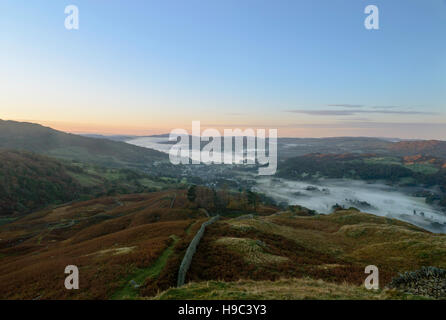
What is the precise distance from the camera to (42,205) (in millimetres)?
136375

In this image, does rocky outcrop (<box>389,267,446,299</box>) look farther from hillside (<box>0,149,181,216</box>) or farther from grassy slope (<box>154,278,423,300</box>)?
hillside (<box>0,149,181,216</box>)

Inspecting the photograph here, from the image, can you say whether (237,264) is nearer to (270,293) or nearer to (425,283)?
(270,293)

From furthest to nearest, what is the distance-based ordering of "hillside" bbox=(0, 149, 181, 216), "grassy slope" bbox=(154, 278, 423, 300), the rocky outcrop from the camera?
"hillside" bbox=(0, 149, 181, 216), the rocky outcrop, "grassy slope" bbox=(154, 278, 423, 300)

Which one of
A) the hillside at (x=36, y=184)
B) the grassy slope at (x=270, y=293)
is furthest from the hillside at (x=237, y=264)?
the hillside at (x=36, y=184)

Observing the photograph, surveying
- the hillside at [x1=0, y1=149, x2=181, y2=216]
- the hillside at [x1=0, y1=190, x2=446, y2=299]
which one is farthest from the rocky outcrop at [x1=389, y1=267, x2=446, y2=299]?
the hillside at [x1=0, y1=149, x2=181, y2=216]

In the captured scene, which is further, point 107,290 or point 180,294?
point 107,290

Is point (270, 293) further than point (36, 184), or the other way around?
point (36, 184)

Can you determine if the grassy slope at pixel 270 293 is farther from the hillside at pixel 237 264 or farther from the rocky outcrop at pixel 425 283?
the rocky outcrop at pixel 425 283

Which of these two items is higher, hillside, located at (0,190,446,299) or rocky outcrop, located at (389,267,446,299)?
rocky outcrop, located at (389,267,446,299)

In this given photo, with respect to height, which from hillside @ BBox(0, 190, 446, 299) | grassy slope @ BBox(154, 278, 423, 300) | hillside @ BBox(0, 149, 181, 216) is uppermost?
grassy slope @ BBox(154, 278, 423, 300)

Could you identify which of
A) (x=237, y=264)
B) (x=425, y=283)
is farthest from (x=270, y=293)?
(x=425, y=283)
